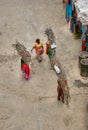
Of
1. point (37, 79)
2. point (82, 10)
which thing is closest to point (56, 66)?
point (37, 79)

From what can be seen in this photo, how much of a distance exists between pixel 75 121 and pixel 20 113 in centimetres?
218

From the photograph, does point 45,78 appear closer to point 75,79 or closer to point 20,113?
point 75,79

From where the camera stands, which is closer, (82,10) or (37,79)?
(37,79)

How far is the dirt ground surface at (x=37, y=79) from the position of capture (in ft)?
46.0

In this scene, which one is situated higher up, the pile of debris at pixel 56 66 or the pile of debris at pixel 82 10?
the pile of debris at pixel 82 10

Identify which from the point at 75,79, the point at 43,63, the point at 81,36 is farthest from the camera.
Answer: the point at 81,36

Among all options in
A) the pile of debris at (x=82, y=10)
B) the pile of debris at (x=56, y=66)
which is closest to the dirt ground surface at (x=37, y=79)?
the pile of debris at (x=56, y=66)

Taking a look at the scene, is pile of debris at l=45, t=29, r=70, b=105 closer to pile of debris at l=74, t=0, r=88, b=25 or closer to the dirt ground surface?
the dirt ground surface

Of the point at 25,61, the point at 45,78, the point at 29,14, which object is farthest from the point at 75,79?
the point at 29,14

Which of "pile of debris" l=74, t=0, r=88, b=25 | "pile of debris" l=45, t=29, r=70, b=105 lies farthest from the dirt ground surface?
"pile of debris" l=74, t=0, r=88, b=25

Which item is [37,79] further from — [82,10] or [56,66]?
[82,10]

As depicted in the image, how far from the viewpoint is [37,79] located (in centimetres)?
1617

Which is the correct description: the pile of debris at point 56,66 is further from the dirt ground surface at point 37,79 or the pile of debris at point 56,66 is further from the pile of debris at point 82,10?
the pile of debris at point 82,10

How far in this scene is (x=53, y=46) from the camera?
655 inches
